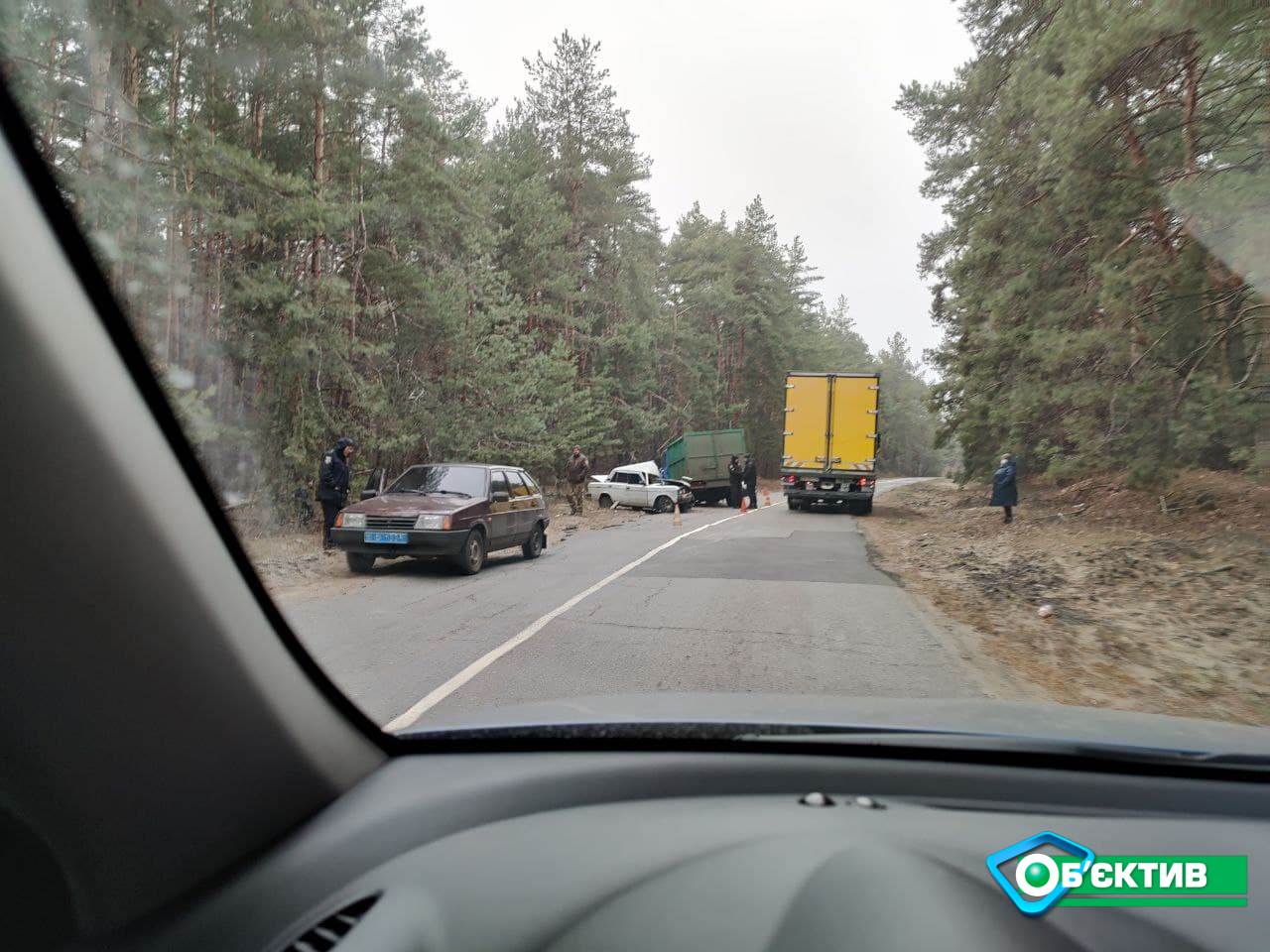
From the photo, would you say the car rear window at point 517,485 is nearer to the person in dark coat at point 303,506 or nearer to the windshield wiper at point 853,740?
the person in dark coat at point 303,506

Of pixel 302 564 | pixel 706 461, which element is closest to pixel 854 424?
pixel 706 461

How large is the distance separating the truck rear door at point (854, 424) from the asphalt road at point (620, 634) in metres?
12.9

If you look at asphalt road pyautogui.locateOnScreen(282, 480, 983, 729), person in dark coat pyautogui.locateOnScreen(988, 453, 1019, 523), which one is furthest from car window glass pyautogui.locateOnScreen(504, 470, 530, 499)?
person in dark coat pyautogui.locateOnScreen(988, 453, 1019, 523)

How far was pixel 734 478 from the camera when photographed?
30.9 m

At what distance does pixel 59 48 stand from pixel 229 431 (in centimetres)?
218

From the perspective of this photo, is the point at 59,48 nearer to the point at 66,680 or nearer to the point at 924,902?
the point at 66,680

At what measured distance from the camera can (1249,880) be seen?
5.85 ft

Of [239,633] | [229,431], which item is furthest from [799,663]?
[239,633]

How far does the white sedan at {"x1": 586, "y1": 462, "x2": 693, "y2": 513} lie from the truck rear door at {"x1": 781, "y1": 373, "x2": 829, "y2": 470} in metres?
4.56

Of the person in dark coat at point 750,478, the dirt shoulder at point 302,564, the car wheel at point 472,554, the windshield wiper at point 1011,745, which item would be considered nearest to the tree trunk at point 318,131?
the dirt shoulder at point 302,564

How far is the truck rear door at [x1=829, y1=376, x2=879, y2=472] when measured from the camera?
25.0 meters

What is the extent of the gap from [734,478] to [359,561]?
843 inches

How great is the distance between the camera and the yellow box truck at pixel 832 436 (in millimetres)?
25062

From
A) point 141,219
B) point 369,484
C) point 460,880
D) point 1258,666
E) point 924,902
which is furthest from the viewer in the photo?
point 369,484
